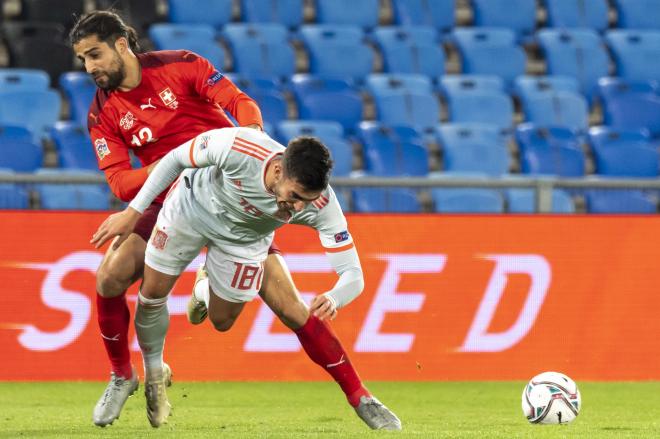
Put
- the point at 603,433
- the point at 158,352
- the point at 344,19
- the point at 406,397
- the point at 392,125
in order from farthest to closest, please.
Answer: the point at 344,19 < the point at 392,125 < the point at 406,397 < the point at 158,352 < the point at 603,433

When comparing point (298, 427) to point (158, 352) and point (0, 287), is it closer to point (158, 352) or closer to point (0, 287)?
point (158, 352)

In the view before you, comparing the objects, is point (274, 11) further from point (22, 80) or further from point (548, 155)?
point (548, 155)

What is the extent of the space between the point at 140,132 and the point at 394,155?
4.86 meters

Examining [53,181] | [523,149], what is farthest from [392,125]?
[53,181]

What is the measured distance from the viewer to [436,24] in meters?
13.5

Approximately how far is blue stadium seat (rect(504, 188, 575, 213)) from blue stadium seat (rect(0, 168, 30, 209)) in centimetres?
329

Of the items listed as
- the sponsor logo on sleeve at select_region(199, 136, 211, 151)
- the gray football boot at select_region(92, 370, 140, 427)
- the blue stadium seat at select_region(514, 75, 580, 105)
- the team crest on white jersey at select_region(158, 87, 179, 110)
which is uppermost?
the sponsor logo on sleeve at select_region(199, 136, 211, 151)

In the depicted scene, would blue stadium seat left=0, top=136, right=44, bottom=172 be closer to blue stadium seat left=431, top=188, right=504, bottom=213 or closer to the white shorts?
blue stadium seat left=431, top=188, right=504, bottom=213

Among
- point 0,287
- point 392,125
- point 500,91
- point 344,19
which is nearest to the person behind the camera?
point 0,287

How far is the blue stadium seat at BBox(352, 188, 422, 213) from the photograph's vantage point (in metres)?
8.74

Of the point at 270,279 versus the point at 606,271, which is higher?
the point at 270,279

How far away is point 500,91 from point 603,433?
22.9 feet

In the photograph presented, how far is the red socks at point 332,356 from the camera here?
5.83 m

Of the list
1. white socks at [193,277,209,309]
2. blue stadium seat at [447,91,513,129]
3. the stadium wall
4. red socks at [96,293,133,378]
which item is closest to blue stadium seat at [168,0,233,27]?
blue stadium seat at [447,91,513,129]
